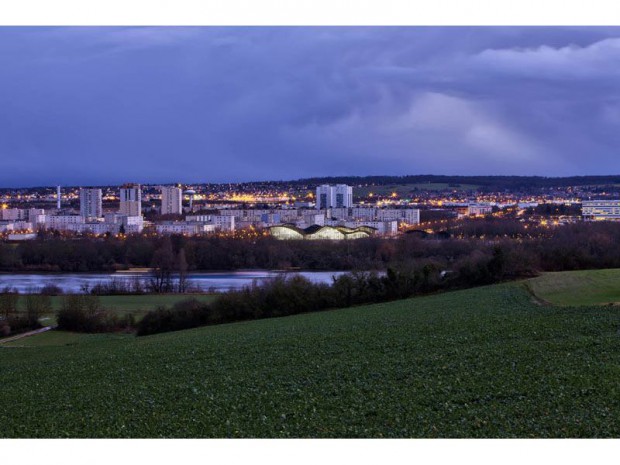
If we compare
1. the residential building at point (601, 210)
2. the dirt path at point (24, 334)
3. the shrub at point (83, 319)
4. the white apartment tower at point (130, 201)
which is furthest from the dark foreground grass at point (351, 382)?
the white apartment tower at point (130, 201)

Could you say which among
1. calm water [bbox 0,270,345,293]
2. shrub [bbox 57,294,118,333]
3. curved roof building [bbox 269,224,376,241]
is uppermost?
curved roof building [bbox 269,224,376,241]

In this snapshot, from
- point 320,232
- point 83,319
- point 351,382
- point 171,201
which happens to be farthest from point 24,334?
point 171,201

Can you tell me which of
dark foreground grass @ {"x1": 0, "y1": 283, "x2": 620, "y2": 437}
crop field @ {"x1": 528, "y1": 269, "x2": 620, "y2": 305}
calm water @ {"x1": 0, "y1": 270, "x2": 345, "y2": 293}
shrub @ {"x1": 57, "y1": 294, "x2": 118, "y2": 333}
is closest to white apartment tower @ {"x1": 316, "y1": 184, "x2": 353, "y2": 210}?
calm water @ {"x1": 0, "y1": 270, "x2": 345, "y2": 293}

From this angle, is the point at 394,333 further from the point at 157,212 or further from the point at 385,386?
the point at 157,212

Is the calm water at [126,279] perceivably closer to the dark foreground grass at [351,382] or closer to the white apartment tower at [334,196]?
the dark foreground grass at [351,382]

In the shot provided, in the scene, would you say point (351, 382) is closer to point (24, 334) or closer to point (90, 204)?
point (24, 334)

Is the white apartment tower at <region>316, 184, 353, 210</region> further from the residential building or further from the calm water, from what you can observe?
the calm water

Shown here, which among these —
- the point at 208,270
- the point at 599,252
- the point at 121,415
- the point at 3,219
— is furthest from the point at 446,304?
the point at 3,219
